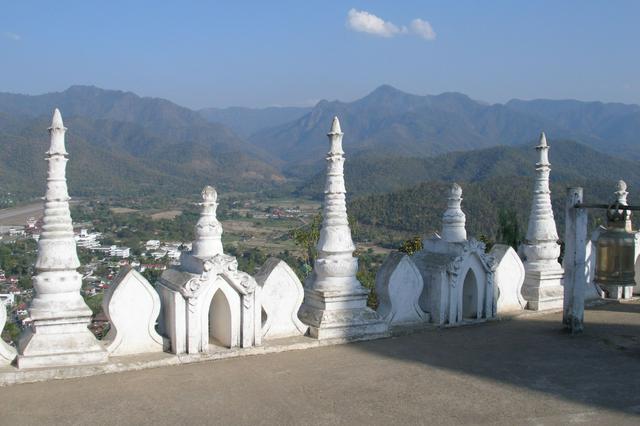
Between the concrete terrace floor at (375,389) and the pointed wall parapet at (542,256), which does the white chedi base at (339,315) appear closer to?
the concrete terrace floor at (375,389)

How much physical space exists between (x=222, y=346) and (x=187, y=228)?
5198 cm

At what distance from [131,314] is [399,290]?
10.8ft

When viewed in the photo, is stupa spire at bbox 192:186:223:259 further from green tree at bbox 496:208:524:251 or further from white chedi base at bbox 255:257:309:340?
green tree at bbox 496:208:524:251

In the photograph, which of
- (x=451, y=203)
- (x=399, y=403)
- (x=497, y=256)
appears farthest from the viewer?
(x=497, y=256)

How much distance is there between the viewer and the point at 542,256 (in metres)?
9.58

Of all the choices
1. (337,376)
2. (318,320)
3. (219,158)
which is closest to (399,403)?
(337,376)

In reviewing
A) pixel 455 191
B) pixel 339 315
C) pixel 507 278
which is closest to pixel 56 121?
pixel 339 315

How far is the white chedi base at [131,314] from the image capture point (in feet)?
21.7

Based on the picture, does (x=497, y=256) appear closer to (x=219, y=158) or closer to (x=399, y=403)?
(x=399, y=403)

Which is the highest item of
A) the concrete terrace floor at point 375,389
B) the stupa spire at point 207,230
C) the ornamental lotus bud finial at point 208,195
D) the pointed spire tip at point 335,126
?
the pointed spire tip at point 335,126

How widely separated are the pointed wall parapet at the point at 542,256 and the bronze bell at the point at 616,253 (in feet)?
7.23

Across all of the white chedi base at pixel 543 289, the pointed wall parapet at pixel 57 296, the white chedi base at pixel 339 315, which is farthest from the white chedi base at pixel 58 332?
the white chedi base at pixel 543 289

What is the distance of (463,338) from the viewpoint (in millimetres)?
7980

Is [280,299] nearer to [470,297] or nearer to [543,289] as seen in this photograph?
[470,297]
